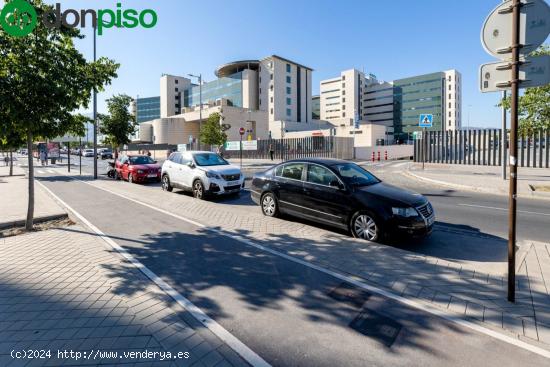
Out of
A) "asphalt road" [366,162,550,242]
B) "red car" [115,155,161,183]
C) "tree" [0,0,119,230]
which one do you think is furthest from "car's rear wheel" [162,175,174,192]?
"asphalt road" [366,162,550,242]

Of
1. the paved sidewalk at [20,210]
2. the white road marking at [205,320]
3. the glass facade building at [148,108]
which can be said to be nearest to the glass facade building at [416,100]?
the glass facade building at [148,108]

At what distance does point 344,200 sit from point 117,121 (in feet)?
74.9

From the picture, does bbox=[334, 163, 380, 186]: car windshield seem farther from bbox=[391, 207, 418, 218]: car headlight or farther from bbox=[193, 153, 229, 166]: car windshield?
bbox=[193, 153, 229, 166]: car windshield

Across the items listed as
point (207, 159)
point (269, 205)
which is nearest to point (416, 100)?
point (207, 159)

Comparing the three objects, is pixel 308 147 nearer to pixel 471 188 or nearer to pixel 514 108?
pixel 471 188

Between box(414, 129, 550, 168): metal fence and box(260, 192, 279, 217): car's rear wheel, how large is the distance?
1681cm

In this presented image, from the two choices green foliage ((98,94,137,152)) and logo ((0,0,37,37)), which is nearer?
logo ((0,0,37,37))

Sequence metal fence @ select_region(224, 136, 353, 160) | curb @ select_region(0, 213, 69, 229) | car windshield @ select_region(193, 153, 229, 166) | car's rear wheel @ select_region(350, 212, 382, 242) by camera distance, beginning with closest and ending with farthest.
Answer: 1. car's rear wheel @ select_region(350, 212, 382, 242)
2. curb @ select_region(0, 213, 69, 229)
3. car windshield @ select_region(193, 153, 229, 166)
4. metal fence @ select_region(224, 136, 353, 160)

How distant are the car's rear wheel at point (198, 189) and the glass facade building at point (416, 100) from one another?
344 feet

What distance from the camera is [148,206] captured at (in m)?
9.96

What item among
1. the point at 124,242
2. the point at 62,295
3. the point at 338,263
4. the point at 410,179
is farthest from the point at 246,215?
the point at 410,179

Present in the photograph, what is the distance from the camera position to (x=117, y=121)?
24.3m

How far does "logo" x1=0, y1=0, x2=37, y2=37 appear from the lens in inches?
249

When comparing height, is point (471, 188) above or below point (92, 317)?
above
